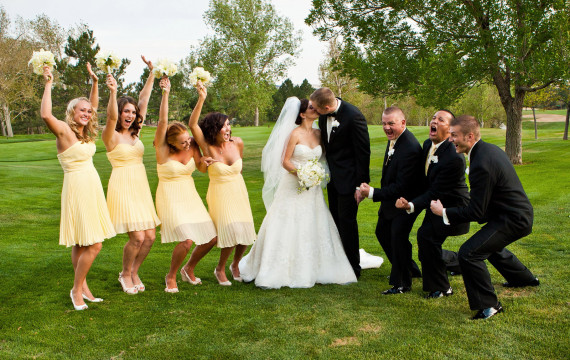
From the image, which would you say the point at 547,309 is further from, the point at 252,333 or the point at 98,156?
the point at 98,156

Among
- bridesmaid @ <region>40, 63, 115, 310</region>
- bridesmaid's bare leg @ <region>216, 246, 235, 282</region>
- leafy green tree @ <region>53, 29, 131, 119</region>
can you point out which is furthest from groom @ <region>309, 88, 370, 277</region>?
leafy green tree @ <region>53, 29, 131, 119</region>

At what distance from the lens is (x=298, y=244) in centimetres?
605

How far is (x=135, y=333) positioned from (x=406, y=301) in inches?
112

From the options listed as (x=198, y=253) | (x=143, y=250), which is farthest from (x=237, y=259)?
(x=143, y=250)

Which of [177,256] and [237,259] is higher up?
[177,256]

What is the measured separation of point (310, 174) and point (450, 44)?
39.4 ft

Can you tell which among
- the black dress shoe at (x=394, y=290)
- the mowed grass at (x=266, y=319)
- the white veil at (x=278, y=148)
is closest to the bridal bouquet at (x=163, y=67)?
the white veil at (x=278, y=148)

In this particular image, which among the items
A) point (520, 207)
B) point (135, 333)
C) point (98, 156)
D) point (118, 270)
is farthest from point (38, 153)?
point (520, 207)

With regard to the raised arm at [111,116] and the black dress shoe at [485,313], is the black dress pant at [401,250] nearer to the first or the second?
the black dress shoe at [485,313]

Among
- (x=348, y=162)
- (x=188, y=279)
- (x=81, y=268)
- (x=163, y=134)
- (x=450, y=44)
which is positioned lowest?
(x=188, y=279)

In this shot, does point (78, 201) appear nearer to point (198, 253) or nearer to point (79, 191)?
point (79, 191)

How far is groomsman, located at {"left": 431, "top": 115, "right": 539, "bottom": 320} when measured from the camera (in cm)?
444

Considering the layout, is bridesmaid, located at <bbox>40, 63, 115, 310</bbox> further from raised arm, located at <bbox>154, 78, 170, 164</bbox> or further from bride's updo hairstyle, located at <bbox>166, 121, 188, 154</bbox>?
bride's updo hairstyle, located at <bbox>166, 121, 188, 154</bbox>

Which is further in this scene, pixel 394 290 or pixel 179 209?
pixel 179 209
